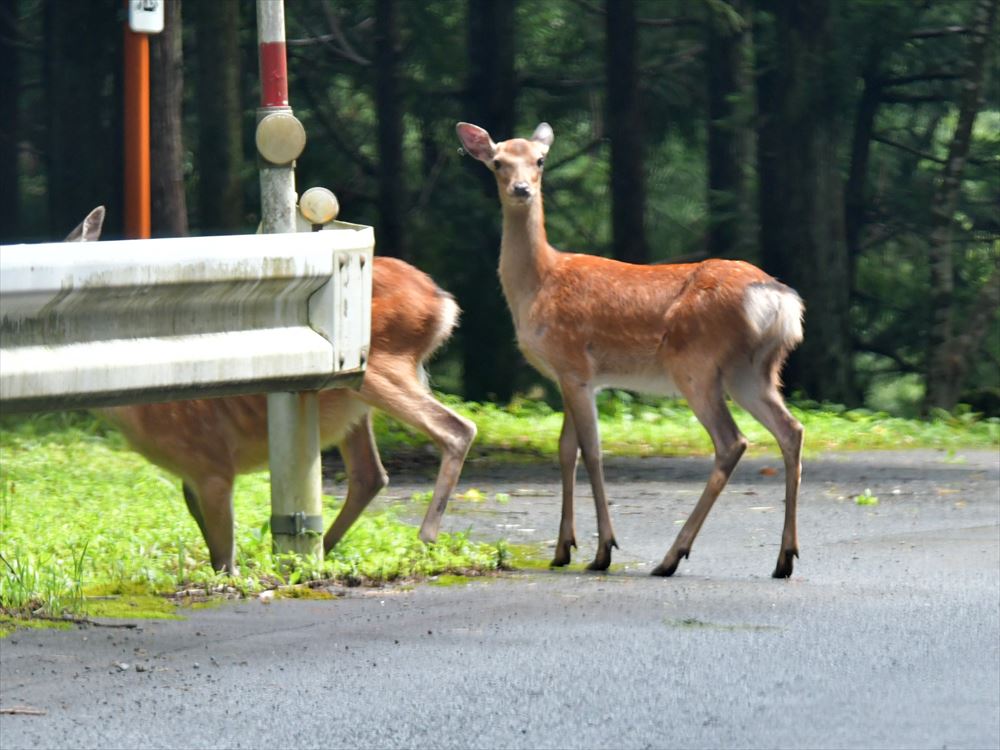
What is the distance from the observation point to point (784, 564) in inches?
322

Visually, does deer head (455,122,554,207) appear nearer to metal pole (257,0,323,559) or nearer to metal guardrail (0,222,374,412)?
metal pole (257,0,323,559)

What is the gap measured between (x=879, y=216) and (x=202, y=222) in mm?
10003

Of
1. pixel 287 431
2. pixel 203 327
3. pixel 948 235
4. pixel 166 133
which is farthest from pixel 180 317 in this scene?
pixel 948 235

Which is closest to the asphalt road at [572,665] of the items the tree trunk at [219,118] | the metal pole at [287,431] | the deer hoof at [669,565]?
the deer hoof at [669,565]

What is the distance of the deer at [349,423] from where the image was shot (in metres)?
8.12

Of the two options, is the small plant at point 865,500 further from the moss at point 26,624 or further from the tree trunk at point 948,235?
the tree trunk at point 948,235

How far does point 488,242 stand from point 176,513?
1127 centimetres

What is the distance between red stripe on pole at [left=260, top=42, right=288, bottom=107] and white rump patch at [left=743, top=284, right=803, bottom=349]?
242cm

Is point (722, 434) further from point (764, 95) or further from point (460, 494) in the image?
point (764, 95)

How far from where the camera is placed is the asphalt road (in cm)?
538

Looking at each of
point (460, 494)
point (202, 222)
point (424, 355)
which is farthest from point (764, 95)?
point (424, 355)

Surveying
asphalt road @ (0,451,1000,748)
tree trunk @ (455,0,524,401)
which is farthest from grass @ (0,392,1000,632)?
tree trunk @ (455,0,524,401)

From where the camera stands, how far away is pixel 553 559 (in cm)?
865

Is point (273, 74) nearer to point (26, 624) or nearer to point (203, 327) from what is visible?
point (203, 327)
